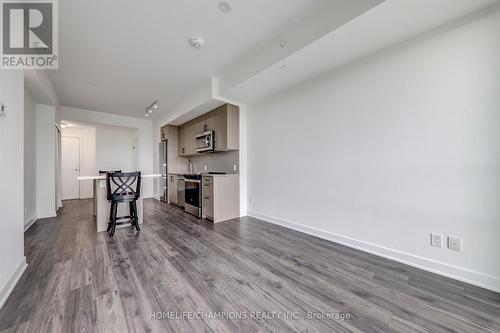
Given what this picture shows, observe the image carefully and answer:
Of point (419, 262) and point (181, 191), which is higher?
point (181, 191)

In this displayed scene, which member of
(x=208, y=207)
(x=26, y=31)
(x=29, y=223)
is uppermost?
(x=26, y=31)

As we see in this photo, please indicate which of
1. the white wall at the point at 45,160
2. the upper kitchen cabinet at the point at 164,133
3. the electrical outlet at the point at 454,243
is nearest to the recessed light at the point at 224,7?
the electrical outlet at the point at 454,243

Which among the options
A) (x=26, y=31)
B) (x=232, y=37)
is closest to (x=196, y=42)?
(x=232, y=37)

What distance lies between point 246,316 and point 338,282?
94cm

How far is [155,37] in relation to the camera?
246cm

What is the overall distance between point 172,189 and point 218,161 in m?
1.75

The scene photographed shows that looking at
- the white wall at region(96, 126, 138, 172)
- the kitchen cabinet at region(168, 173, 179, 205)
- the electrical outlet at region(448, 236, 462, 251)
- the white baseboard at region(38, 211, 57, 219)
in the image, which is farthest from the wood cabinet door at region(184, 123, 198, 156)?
the electrical outlet at region(448, 236, 462, 251)

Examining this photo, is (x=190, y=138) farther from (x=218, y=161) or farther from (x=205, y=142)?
(x=218, y=161)

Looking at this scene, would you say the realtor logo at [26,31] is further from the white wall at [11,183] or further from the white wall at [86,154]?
the white wall at [86,154]

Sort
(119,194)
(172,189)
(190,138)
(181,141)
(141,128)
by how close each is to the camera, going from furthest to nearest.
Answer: (141,128)
(181,141)
(172,189)
(190,138)
(119,194)

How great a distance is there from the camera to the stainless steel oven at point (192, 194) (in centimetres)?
410

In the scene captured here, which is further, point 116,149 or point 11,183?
point 116,149

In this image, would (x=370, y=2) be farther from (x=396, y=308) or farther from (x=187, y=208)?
(x=187, y=208)

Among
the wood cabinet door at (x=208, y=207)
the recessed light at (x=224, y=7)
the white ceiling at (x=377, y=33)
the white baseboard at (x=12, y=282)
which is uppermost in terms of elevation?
the recessed light at (x=224, y=7)
